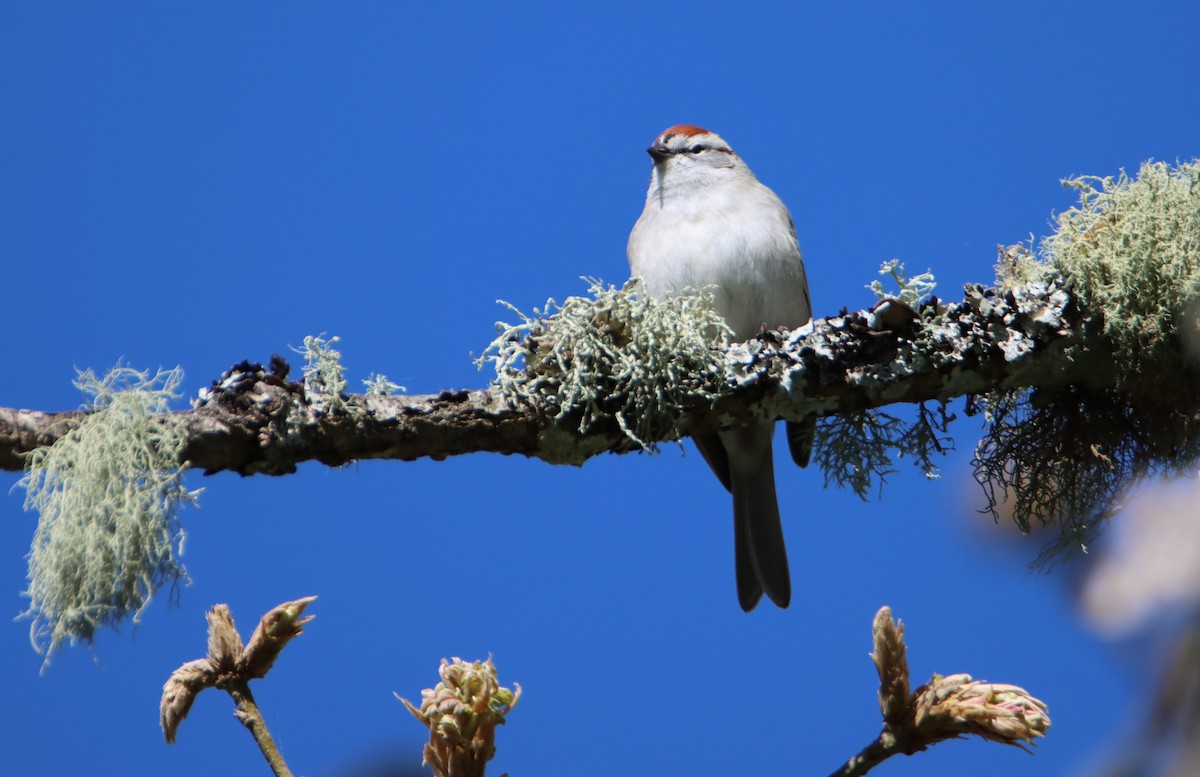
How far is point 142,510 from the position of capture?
2.23 metres

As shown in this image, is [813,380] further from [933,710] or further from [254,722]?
[254,722]

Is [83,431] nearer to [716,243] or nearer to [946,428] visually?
[946,428]

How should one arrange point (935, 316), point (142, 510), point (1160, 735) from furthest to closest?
point (935, 316), point (142, 510), point (1160, 735)

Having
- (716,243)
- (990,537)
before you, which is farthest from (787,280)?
(990,537)

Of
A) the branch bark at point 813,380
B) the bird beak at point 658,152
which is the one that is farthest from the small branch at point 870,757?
the bird beak at point 658,152

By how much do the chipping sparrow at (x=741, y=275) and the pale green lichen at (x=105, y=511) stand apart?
1924 mm

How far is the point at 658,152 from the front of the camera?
4777 millimetres

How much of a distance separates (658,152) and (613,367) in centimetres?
222

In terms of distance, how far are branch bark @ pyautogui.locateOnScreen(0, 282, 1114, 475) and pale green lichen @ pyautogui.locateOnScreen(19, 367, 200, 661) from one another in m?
0.25

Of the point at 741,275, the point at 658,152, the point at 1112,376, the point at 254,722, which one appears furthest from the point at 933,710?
the point at 658,152

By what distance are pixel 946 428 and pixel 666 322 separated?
791 millimetres

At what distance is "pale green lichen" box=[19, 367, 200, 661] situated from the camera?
2.11 metres

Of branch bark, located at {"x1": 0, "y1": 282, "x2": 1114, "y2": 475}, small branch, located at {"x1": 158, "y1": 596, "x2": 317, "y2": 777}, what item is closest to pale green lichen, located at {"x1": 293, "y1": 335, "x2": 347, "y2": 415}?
branch bark, located at {"x1": 0, "y1": 282, "x2": 1114, "y2": 475}

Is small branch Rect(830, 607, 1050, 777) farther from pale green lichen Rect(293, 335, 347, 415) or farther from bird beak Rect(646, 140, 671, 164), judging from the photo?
bird beak Rect(646, 140, 671, 164)
